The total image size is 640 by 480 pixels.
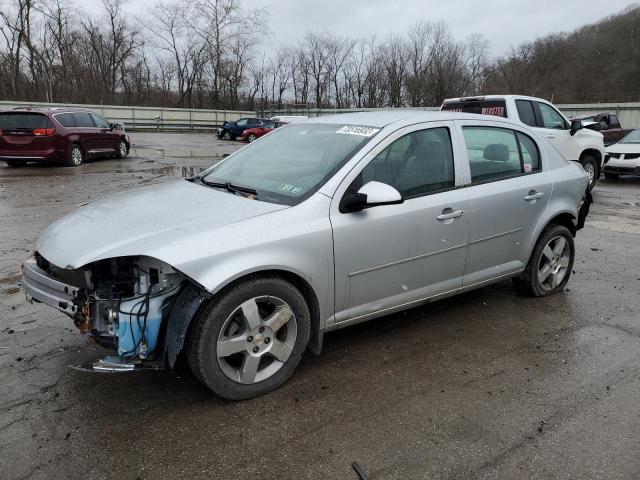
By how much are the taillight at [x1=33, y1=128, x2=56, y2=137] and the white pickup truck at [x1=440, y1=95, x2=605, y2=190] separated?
1015 cm

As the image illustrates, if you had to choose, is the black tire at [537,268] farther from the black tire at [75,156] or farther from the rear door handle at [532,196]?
the black tire at [75,156]

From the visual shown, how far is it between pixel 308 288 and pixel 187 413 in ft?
3.31

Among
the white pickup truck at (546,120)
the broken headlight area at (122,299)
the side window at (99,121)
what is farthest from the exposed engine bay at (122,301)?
the side window at (99,121)

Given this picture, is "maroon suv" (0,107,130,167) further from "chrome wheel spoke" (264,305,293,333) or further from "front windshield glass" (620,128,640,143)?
"front windshield glass" (620,128,640,143)

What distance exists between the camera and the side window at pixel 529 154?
14.9 feet

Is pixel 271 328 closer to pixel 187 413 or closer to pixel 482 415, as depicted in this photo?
pixel 187 413

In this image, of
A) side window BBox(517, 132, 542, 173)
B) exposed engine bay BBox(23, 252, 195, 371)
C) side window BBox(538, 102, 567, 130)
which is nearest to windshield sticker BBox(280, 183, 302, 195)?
exposed engine bay BBox(23, 252, 195, 371)

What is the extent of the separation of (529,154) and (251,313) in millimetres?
3061

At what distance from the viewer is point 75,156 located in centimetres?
1452

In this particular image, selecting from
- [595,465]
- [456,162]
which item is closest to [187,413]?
[595,465]

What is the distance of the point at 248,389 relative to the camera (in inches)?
121

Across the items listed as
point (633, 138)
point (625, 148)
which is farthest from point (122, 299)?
point (633, 138)

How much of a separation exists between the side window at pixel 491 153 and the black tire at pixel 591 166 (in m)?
8.13

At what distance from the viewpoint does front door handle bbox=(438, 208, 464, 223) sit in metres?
3.74
